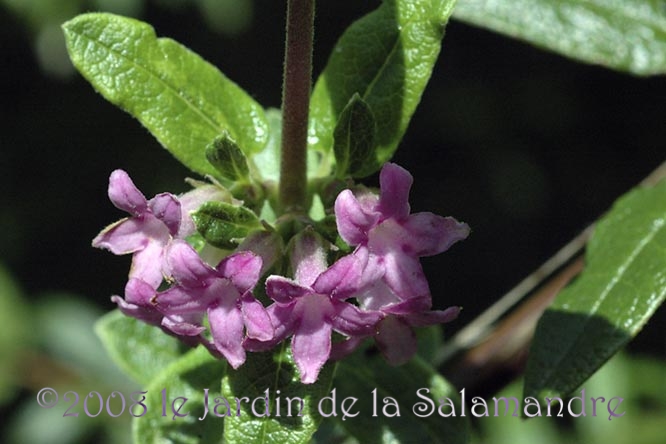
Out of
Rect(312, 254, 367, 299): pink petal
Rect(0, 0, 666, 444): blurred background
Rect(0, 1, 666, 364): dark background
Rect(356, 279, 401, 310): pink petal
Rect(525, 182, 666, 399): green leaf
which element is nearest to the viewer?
Rect(312, 254, 367, 299): pink petal

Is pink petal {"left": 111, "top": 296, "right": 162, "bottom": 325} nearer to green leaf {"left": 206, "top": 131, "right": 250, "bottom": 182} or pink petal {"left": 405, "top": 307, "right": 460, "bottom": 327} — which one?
green leaf {"left": 206, "top": 131, "right": 250, "bottom": 182}

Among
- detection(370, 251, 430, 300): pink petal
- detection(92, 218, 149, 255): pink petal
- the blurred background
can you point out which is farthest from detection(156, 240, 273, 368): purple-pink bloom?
the blurred background

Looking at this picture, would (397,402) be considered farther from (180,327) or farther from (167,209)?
(167,209)

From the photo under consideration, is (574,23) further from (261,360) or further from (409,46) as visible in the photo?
(261,360)

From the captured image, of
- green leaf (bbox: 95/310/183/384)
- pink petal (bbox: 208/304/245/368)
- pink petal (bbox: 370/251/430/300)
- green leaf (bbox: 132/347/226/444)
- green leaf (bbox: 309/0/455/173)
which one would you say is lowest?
green leaf (bbox: 95/310/183/384)

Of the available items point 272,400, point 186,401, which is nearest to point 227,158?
point 272,400
